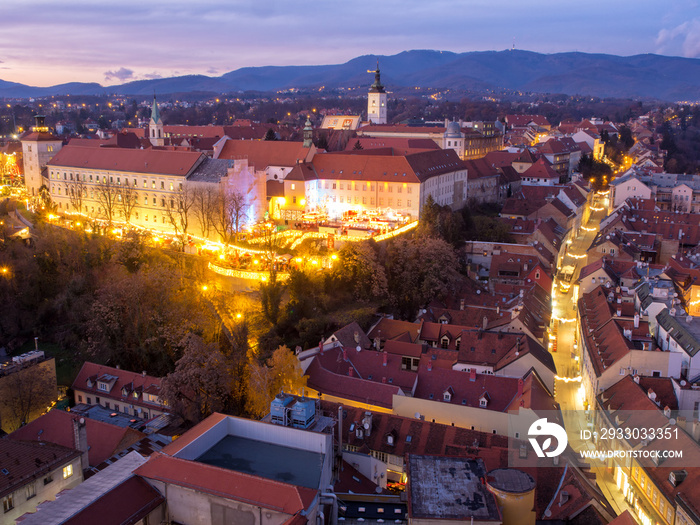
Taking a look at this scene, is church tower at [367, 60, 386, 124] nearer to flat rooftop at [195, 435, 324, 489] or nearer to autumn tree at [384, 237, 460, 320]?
autumn tree at [384, 237, 460, 320]

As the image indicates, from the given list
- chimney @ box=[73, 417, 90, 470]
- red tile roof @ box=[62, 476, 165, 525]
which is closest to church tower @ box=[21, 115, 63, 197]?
chimney @ box=[73, 417, 90, 470]

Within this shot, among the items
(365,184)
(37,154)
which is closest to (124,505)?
(365,184)

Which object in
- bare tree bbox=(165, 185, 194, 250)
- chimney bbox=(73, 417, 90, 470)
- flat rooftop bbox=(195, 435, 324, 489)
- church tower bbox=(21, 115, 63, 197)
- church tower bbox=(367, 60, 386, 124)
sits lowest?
chimney bbox=(73, 417, 90, 470)

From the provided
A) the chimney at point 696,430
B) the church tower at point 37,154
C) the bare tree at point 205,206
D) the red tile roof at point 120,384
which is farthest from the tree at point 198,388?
the church tower at point 37,154

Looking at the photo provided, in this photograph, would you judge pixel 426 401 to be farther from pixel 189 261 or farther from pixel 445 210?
pixel 445 210

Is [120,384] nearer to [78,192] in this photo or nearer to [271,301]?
[271,301]

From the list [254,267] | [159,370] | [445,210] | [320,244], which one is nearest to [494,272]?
[445,210]

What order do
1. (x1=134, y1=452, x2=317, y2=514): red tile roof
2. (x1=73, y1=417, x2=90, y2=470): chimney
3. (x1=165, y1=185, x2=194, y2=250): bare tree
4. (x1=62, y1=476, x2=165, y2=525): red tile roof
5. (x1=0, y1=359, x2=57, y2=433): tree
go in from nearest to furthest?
(x1=62, y1=476, x2=165, y2=525): red tile roof
(x1=134, y1=452, x2=317, y2=514): red tile roof
(x1=73, y1=417, x2=90, y2=470): chimney
(x1=0, y1=359, x2=57, y2=433): tree
(x1=165, y1=185, x2=194, y2=250): bare tree
